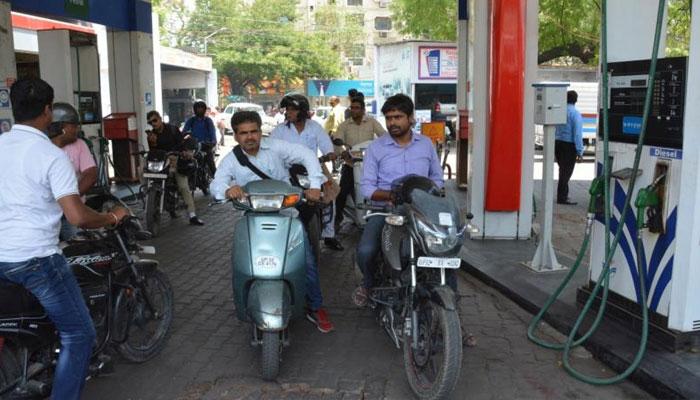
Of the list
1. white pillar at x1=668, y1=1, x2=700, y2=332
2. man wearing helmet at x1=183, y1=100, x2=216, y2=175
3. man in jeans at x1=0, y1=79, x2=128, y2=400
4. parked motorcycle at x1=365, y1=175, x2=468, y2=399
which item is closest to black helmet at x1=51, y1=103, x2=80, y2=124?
man in jeans at x1=0, y1=79, x2=128, y2=400

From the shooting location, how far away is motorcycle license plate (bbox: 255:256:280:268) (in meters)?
3.98

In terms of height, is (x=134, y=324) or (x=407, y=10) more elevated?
(x=407, y=10)

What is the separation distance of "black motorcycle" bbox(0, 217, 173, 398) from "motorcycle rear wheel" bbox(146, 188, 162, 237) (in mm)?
4114

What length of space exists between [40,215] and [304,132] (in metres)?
4.54

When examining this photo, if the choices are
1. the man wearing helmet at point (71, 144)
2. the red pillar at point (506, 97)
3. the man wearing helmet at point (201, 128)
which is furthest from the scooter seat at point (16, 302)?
the man wearing helmet at point (201, 128)

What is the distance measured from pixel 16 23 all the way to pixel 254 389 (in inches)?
537

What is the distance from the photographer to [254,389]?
13.1ft

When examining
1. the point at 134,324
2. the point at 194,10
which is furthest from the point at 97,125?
the point at 194,10

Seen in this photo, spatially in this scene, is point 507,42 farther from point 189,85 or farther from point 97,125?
point 189,85

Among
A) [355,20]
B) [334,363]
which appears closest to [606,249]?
[334,363]

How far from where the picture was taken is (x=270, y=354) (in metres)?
3.96

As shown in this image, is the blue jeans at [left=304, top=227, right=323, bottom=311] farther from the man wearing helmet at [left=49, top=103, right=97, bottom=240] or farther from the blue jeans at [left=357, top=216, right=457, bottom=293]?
the man wearing helmet at [left=49, top=103, right=97, bottom=240]

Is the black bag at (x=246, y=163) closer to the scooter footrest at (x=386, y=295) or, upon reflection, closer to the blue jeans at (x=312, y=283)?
the blue jeans at (x=312, y=283)

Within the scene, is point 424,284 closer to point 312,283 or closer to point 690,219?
point 312,283
